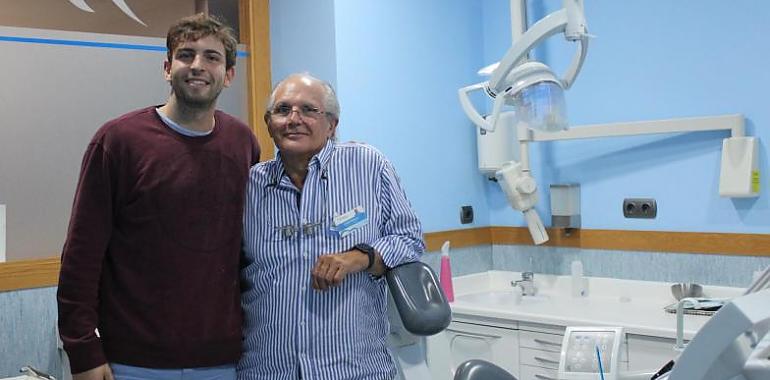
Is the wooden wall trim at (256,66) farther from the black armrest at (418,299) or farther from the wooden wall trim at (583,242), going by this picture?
the black armrest at (418,299)

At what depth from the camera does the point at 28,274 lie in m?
2.77

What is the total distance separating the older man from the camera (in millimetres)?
1891

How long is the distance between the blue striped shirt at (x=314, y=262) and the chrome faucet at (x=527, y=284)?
1.70 metres

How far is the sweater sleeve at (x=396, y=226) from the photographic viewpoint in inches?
76.6

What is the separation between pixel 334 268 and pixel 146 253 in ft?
1.36

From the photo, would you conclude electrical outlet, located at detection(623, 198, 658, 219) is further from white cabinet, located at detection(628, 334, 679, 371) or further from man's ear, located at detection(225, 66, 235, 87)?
man's ear, located at detection(225, 66, 235, 87)

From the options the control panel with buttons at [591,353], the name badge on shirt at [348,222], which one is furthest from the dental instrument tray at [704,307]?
the name badge on shirt at [348,222]

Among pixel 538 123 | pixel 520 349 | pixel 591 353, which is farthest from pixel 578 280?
pixel 591 353

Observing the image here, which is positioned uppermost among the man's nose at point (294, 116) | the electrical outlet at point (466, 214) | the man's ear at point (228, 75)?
the man's ear at point (228, 75)

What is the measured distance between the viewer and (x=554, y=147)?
367 cm

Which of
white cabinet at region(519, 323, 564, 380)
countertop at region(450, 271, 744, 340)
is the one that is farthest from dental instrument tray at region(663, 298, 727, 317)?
white cabinet at region(519, 323, 564, 380)

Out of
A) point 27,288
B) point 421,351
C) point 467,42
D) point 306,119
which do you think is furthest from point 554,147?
point 27,288

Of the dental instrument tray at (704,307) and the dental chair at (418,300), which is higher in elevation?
the dental chair at (418,300)

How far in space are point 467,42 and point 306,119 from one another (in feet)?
6.90
